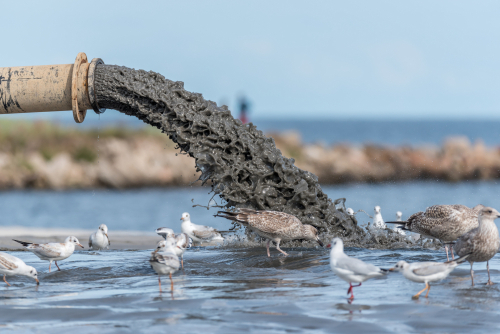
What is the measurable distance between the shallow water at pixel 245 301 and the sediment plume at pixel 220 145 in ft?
5.50

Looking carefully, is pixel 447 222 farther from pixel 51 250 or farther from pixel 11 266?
pixel 11 266

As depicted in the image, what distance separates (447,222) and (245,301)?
395 centimetres

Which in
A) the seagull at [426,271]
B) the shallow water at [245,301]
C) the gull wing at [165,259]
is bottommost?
the shallow water at [245,301]

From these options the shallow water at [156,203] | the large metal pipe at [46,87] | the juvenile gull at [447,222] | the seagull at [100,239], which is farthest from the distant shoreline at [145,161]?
the juvenile gull at [447,222]

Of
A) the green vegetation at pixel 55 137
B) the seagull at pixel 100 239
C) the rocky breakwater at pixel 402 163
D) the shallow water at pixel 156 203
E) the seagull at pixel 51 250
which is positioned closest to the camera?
the seagull at pixel 51 250

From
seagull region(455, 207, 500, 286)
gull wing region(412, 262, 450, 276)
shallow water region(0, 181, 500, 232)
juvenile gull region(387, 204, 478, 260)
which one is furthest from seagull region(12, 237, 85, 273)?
shallow water region(0, 181, 500, 232)

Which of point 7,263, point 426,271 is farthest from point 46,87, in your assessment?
point 426,271

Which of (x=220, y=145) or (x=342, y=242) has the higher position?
(x=220, y=145)

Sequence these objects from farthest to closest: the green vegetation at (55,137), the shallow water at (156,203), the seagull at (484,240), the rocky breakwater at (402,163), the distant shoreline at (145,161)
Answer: the rocky breakwater at (402,163)
the green vegetation at (55,137)
the distant shoreline at (145,161)
the shallow water at (156,203)
the seagull at (484,240)

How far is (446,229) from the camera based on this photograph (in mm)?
8562

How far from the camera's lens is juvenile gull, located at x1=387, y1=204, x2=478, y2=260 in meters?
8.48

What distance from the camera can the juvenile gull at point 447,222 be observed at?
27.8 ft

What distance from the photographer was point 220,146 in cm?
985

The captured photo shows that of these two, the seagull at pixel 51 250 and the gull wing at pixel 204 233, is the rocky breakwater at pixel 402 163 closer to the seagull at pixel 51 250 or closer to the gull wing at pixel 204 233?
the gull wing at pixel 204 233
